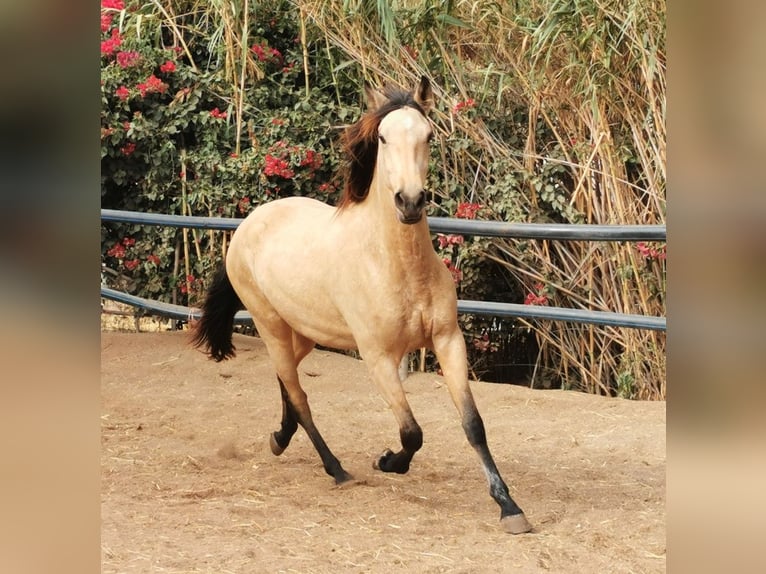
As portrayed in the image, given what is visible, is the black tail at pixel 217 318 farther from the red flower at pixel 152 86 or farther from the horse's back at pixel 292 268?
the red flower at pixel 152 86

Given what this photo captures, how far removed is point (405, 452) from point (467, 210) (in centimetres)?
320

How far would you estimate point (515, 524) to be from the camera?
3291mm

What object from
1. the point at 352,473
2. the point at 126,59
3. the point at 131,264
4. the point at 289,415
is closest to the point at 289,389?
the point at 289,415

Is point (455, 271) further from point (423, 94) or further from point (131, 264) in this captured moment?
point (423, 94)

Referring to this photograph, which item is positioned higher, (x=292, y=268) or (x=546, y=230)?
(x=546, y=230)

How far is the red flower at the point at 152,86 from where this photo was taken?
718cm

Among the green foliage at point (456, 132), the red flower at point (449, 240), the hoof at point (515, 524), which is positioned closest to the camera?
the hoof at point (515, 524)

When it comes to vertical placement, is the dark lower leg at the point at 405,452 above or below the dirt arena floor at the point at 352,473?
above

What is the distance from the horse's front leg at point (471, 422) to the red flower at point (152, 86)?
4540 mm

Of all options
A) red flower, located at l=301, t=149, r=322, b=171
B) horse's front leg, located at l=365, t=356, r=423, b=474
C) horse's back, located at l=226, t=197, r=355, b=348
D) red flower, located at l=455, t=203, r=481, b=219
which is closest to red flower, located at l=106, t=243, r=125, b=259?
red flower, located at l=301, t=149, r=322, b=171

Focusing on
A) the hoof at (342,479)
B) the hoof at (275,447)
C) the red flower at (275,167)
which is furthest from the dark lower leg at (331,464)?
the red flower at (275,167)

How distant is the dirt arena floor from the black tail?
56 centimetres
